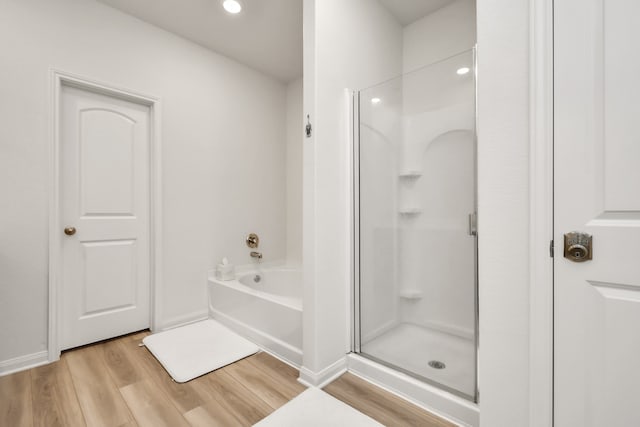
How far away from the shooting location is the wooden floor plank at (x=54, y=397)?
1.38 m


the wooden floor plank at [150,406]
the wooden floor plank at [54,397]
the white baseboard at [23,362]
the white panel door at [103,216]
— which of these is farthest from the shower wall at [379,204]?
the white baseboard at [23,362]

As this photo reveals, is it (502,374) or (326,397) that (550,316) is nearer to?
(502,374)

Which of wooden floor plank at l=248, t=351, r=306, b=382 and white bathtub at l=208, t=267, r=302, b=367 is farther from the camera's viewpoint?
white bathtub at l=208, t=267, r=302, b=367

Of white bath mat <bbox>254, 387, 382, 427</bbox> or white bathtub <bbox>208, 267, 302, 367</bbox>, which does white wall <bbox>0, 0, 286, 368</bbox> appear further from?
white bath mat <bbox>254, 387, 382, 427</bbox>

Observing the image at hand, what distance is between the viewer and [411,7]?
2.27 m

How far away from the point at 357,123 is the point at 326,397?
1.67 metres

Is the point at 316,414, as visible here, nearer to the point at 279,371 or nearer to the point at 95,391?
the point at 279,371

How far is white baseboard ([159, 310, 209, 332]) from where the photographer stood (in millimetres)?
2411

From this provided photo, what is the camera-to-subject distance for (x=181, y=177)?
8.32ft

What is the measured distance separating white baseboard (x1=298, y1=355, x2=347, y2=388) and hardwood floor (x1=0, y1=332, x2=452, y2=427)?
4 cm

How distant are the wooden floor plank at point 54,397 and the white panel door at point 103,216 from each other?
26 cm

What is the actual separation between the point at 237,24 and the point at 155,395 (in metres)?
2.68

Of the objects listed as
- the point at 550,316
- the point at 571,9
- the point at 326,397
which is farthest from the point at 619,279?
the point at 326,397

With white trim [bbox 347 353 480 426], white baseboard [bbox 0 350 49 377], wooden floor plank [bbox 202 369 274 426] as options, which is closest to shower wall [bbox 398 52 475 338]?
white trim [bbox 347 353 480 426]
